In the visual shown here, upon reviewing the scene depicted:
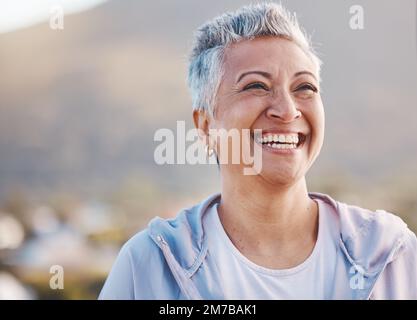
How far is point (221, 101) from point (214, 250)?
0.41 metres

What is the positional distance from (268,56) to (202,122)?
0.93ft

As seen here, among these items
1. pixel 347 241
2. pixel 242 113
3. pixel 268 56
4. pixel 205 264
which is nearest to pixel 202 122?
pixel 242 113

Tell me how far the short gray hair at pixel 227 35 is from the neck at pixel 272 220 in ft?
0.90

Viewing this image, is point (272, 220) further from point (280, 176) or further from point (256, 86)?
point (256, 86)

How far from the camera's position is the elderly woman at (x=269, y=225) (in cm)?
145

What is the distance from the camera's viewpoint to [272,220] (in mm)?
1538

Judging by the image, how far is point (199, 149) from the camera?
5.79ft

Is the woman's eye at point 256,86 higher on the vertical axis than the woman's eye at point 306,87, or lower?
higher

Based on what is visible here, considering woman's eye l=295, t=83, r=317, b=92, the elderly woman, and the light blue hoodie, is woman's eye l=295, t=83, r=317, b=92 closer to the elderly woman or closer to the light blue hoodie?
the elderly woman

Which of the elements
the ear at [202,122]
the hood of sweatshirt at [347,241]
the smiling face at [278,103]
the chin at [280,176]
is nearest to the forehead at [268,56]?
the smiling face at [278,103]

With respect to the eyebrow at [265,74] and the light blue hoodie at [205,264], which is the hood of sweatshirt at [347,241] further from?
the eyebrow at [265,74]

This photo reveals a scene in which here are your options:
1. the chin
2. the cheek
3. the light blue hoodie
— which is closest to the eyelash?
the cheek
